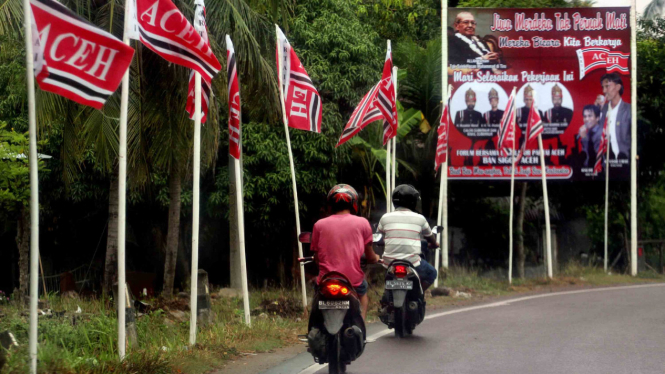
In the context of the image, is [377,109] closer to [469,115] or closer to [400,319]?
[400,319]

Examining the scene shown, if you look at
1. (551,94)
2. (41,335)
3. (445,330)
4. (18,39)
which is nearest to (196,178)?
(41,335)

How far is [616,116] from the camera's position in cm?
2286

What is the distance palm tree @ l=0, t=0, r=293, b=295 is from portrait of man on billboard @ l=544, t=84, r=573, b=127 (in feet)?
31.3

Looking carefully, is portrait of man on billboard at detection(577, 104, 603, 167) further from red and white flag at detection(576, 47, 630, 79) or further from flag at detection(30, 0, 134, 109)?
flag at detection(30, 0, 134, 109)

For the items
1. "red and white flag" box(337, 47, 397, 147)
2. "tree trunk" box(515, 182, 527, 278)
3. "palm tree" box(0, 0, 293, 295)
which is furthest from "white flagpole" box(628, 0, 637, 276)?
"palm tree" box(0, 0, 293, 295)

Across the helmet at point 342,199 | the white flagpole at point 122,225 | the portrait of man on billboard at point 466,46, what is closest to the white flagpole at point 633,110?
the portrait of man on billboard at point 466,46

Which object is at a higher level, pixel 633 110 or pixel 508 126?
pixel 633 110

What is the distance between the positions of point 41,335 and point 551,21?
17765 millimetres

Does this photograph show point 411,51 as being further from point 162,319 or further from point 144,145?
point 162,319

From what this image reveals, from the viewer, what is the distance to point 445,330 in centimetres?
1054

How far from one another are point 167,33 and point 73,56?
1654mm

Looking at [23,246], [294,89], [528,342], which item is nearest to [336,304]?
[528,342]

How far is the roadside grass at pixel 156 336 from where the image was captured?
649cm

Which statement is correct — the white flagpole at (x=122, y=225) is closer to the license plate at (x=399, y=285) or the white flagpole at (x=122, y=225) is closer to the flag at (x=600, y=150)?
the license plate at (x=399, y=285)
